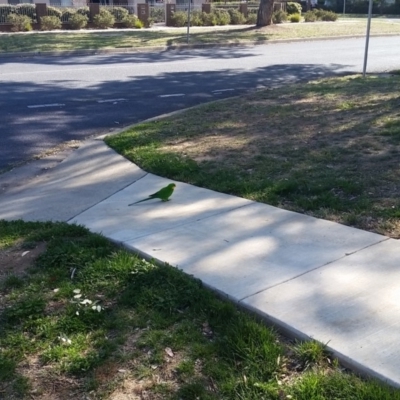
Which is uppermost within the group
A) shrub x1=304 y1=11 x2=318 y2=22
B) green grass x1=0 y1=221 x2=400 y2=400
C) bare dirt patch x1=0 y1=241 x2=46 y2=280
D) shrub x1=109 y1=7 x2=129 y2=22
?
shrub x1=109 y1=7 x2=129 y2=22

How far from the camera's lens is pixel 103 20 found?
106 ft

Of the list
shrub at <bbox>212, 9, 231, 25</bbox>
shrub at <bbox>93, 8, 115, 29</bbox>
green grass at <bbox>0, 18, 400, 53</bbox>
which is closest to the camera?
green grass at <bbox>0, 18, 400, 53</bbox>

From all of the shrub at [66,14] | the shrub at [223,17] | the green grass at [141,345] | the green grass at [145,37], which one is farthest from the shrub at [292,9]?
the green grass at [141,345]

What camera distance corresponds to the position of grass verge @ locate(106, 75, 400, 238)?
5988 mm

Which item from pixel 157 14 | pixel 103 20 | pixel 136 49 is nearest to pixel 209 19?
pixel 157 14

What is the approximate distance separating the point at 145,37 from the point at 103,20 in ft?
20.7

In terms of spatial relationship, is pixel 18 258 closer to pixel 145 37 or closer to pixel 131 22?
pixel 145 37

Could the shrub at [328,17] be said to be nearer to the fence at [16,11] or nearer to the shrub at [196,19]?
the shrub at [196,19]

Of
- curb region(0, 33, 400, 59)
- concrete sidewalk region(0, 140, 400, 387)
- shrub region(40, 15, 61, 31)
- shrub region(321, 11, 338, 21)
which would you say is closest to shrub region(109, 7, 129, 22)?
shrub region(40, 15, 61, 31)

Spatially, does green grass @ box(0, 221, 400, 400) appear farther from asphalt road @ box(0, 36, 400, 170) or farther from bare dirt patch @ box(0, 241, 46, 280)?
asphalt road @ box(0, 36, 400, 170)

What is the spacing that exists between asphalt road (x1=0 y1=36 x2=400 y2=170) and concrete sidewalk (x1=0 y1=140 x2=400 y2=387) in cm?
232

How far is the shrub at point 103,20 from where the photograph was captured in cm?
3228

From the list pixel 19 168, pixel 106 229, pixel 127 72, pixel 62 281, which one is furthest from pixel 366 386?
pixel 127 72

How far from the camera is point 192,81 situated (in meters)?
15.4
